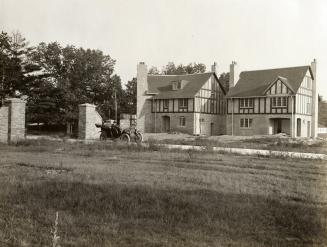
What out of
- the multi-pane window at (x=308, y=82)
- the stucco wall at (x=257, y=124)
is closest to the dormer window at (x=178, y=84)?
the stucco wall at (x=257, y=124)

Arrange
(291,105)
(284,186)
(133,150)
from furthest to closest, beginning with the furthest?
1. (291,105)
2. (133,150)
3. (284,186)

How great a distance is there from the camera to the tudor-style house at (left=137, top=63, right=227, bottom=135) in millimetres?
40969

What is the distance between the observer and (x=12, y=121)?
1986cm

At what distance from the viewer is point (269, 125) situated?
37781 millimetres

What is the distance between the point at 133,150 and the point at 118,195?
363 inches

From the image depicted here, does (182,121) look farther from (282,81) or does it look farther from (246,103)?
(282,81)

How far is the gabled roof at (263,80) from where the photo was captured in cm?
3770

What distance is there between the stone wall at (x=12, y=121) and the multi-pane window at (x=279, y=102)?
79.5 feet

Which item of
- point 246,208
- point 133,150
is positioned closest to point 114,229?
point 246,208

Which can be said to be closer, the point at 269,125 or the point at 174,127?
the point at 269,125

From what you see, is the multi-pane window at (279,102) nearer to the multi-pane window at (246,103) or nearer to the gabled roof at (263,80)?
the gabled roof at (263,80)

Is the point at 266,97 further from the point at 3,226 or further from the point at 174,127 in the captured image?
the point at 3,226

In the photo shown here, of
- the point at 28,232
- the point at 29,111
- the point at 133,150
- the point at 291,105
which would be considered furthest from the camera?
the point at 29,111

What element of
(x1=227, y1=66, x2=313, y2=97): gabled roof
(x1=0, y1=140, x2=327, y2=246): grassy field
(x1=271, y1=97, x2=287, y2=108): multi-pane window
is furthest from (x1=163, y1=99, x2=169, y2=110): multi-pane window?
(x1=0, y1=140, x2=327, y2=246): grassy field
